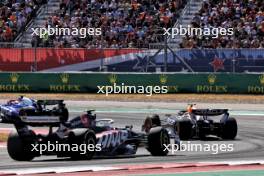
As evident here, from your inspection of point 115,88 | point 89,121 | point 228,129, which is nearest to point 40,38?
point 115,88

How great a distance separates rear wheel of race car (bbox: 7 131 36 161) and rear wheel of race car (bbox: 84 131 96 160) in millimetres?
1039

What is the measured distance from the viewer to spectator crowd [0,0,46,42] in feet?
149

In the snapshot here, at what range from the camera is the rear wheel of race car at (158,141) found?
57.4 ft

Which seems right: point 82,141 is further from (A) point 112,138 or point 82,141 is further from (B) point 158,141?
(B) point 158,141

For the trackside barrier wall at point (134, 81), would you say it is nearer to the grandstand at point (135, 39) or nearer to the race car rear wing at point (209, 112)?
the grandstand at point (135, 39)

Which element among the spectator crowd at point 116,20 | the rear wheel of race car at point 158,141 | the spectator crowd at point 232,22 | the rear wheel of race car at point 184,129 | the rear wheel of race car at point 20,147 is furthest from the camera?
the spectator crowd at point 116,20

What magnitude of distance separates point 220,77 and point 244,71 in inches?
43.8

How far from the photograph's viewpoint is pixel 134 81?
37.9m

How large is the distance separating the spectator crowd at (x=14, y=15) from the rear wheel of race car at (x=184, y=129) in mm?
24151

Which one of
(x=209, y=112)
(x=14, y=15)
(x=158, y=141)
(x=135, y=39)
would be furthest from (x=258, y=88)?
(x=158, y=141)

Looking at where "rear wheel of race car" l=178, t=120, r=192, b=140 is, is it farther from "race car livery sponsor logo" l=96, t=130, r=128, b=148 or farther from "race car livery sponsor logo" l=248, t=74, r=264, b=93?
"race car livery sponsor logo" l=248, t=74, r=264, b=93

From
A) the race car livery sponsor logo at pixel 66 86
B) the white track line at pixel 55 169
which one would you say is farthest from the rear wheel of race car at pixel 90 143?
the race car livery sponsor logo at pixel 66 86

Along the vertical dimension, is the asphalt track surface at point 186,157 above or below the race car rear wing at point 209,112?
below

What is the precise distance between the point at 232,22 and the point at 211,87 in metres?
4.09
